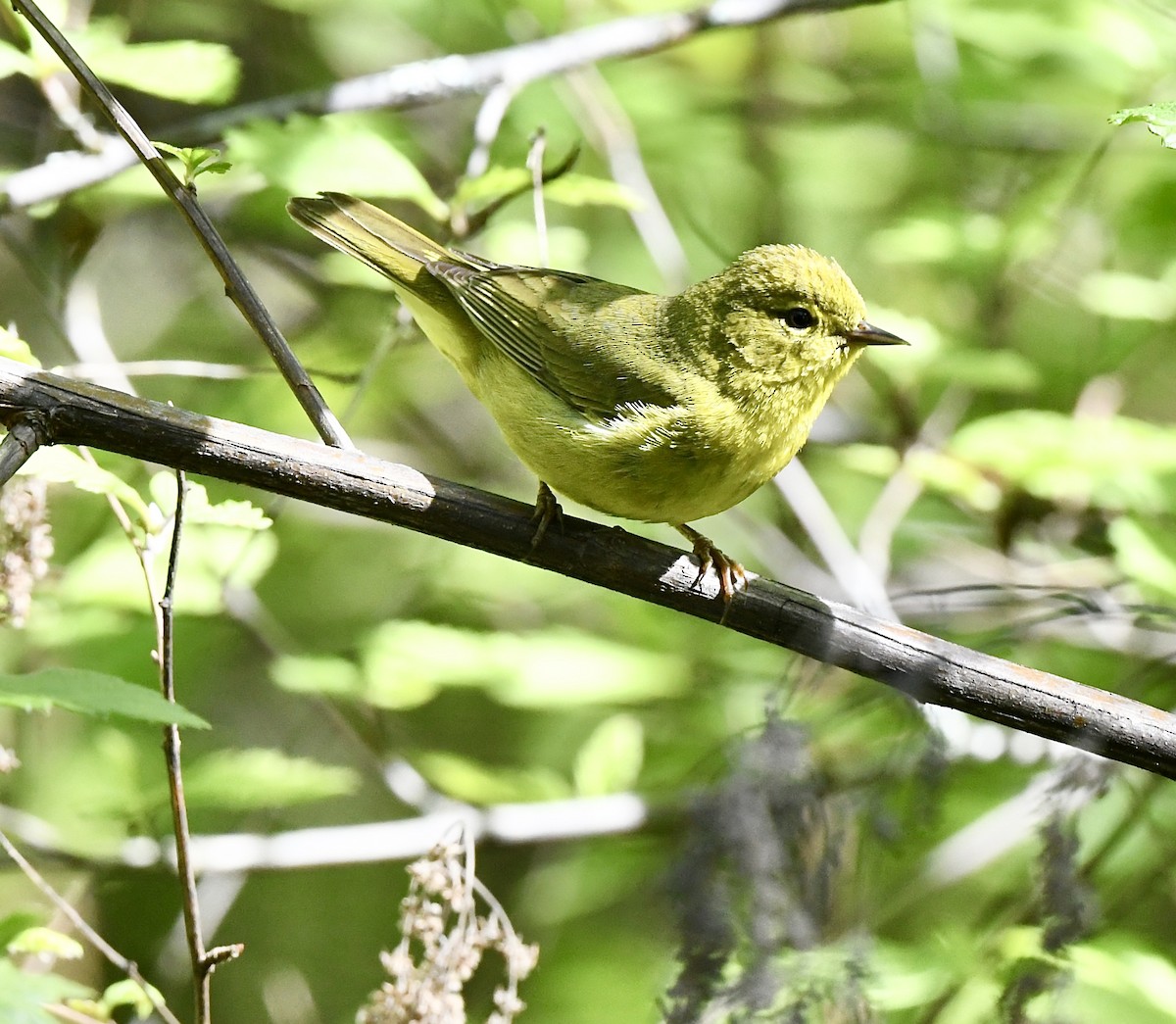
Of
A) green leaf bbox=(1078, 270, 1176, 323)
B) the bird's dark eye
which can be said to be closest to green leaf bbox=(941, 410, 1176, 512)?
green leaf bbox=(1078, 270, 1176, 323)

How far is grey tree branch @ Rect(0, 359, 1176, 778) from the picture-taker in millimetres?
2180

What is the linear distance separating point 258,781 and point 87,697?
7.24 feet

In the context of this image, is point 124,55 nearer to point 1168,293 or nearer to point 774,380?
point 774,380

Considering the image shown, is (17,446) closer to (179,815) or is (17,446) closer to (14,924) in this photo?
(179,815)

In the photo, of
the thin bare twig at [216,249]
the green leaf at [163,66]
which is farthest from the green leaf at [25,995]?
the green leaf at [163,66]

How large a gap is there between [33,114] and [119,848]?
379 centimetres

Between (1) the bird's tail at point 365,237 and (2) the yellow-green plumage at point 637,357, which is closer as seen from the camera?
(2) the yellow-green plumage at point 637,357

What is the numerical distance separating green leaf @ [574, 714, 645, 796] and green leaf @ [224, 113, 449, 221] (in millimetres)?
1784

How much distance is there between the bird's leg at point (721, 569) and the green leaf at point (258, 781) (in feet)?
4.34

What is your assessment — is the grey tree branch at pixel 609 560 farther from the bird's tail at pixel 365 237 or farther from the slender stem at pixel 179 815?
the bird's tail at pixel 365 237

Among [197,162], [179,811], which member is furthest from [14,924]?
[197,162]

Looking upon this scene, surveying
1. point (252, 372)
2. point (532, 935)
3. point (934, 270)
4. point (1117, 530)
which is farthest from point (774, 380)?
point (532, 935)

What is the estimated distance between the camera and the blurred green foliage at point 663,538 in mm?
2535

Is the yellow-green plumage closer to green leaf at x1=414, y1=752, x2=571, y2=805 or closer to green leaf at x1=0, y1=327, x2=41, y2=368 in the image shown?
green leaf at x1=414, y1=752, x2=571, y2=805
